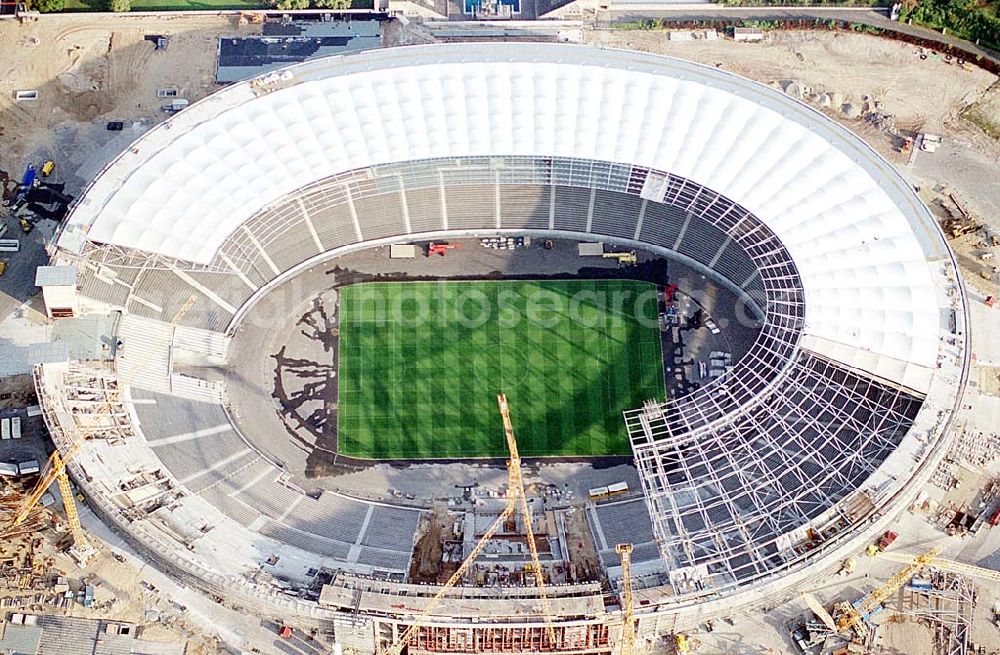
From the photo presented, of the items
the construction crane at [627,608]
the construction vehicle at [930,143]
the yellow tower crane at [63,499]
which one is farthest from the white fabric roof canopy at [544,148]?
the construction crane at [627,608]

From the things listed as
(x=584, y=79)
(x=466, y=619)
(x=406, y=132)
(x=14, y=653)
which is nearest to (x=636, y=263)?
(x=584, y=79)

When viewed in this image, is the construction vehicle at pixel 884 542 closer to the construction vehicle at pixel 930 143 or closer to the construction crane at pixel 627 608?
the construction crane at pixel 627 608

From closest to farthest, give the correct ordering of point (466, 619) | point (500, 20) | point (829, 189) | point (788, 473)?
point (466, 619)
point (788, 473)
point (829, 189)
point (500, 20)

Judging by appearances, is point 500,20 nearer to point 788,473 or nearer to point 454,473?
point 454,473

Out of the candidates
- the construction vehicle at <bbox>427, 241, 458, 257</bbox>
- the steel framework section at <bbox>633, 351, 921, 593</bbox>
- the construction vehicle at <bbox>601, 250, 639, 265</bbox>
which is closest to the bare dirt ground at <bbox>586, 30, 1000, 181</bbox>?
the construction vehicle at <bbox>601, 250, 639, 265</bbox>

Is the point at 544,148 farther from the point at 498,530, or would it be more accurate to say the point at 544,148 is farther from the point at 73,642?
the point at 73,642

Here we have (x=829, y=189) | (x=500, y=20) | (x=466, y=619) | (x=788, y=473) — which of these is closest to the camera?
(x=466, y=619)

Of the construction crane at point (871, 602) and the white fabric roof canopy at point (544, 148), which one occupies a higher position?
the white fabric roof canopy at point (544, 148)
